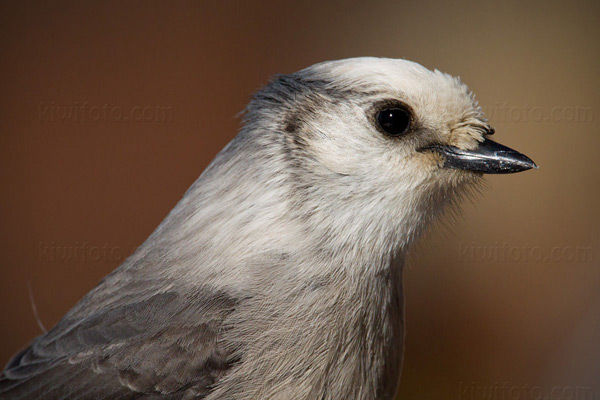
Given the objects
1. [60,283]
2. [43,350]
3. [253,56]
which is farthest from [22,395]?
[253,56]

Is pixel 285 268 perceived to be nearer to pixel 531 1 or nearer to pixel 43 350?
pixel 43 350
